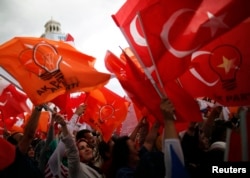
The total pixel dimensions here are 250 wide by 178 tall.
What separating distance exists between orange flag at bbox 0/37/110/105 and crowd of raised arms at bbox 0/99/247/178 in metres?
0.46

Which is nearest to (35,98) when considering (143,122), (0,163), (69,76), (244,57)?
(69,76)

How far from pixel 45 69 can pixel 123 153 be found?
1.64 metres

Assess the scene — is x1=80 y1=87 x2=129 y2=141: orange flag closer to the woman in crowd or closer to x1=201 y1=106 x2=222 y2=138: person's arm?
x1=201 y1=106 x2=222 y2=138: person's arm

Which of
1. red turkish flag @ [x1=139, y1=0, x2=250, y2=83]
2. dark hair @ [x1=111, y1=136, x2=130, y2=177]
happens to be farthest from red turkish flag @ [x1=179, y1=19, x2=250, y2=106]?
dark hair @ [x1=111, y1=136, x2=130, y2=177]

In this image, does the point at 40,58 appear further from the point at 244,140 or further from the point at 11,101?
the point at 244,140

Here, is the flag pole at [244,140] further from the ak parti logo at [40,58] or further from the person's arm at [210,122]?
the ak parti logo at [40,58]

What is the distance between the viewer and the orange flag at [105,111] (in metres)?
6.52

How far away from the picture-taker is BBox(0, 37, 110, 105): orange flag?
411cm

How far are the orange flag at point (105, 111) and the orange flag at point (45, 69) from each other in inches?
73.4

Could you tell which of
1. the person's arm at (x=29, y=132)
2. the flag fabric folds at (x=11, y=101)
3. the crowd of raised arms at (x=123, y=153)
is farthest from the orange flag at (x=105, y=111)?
the person's arm at (x=29, y=132)

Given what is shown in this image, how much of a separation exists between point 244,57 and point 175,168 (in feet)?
5.47

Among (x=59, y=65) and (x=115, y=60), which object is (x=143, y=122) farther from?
(x=59, y=65)

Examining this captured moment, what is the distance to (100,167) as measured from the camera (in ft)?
12.9

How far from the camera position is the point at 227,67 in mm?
3535
